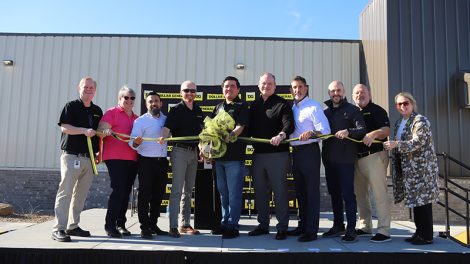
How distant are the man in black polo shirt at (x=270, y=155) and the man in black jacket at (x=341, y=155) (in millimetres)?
473

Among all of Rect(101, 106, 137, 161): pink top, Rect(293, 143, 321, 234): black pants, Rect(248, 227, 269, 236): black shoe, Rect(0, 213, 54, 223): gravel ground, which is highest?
Rect(101, 106, 137, 161): pink top

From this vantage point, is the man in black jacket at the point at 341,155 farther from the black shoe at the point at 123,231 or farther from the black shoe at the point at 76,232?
the black shoe at the point at 76,232

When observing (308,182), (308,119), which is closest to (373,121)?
(308,119)

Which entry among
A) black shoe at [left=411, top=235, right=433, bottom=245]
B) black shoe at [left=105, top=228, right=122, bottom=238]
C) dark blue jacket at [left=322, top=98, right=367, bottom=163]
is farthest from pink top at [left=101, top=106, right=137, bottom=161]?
black shoe at [left=411, top=235, right=433, bottom=245]

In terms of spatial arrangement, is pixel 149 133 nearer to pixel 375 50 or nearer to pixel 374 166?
pixel 374 166

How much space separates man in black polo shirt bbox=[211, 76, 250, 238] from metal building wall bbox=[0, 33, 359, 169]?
5959 millimetres

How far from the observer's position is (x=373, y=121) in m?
4.16

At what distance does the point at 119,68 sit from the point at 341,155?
25.0 ft

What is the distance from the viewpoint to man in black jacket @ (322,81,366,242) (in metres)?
→ 3.93

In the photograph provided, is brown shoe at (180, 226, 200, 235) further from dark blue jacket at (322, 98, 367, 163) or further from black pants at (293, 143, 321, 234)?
dark blue jacket at (322, 98, 367, 163)

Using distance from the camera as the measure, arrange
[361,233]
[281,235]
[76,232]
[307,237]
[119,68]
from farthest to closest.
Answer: [119,68] < [361,233] < [76,232] < [281,235] < [307,237]

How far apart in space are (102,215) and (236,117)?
3.11 metres

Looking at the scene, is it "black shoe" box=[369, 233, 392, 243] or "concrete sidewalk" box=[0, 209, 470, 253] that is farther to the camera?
"black shoe" box=[369, 233, 392, 243]

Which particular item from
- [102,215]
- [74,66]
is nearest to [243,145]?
[102,215]
